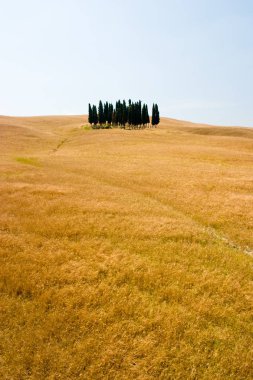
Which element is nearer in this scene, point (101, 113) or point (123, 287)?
point (123, 287)

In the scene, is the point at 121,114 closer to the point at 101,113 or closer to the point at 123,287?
the point at 101,113

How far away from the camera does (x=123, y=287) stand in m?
10.9

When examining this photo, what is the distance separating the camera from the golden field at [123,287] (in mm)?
8070

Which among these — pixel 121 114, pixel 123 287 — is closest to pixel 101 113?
pixel 121 114

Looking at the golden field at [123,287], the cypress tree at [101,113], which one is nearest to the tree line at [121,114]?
the cypress tree at [101,113]

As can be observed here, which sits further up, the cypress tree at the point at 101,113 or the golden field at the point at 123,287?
the cypress tree at the point at 101,113

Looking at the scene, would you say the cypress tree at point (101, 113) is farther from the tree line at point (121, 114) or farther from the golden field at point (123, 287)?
the golden field at point (123, 287)

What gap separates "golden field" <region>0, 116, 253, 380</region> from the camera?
8.07m

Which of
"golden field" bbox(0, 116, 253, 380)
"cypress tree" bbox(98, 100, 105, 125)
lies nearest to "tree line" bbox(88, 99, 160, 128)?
"cypress tree" bbox(98, 100, 105, 125)

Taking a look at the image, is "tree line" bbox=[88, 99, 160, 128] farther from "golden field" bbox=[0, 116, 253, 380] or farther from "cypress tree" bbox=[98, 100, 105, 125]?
"golden field" bbox=[0, 116, 253, 380]

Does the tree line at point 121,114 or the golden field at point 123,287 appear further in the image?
the tree line at point 121,114

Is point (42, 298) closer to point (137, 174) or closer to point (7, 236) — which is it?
point (7, 236)

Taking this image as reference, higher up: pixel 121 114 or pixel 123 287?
pixel 121 114

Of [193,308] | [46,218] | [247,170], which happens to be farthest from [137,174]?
[193,308]
